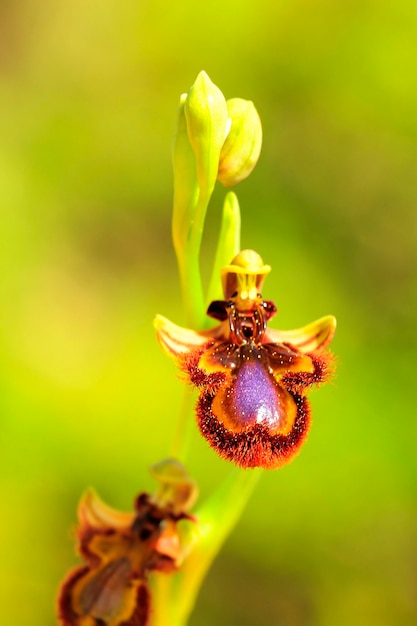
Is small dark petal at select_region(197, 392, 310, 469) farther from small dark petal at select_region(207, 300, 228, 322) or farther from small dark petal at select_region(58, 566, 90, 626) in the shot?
small dark petal at select_region(58, 566, 90, 626)

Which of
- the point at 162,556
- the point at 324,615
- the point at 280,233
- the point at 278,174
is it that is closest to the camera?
the point at 162,556

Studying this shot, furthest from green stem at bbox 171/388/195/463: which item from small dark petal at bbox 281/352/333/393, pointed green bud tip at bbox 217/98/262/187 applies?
pointed green bud tip at bbox 217/98/262/187

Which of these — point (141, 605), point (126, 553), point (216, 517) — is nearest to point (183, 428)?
point (216, 517)

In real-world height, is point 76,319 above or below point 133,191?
below

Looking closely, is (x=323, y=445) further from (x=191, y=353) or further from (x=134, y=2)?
(x=134, y=2)

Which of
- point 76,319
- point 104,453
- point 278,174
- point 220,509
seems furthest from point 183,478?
point 278,174

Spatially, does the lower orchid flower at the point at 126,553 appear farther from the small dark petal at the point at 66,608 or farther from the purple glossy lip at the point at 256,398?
the purple glossy lip at the point at 256,398

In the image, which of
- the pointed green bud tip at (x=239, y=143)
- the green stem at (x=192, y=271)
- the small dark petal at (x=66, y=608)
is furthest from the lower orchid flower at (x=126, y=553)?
the pointed green bud tip at (x=239, y=143)
